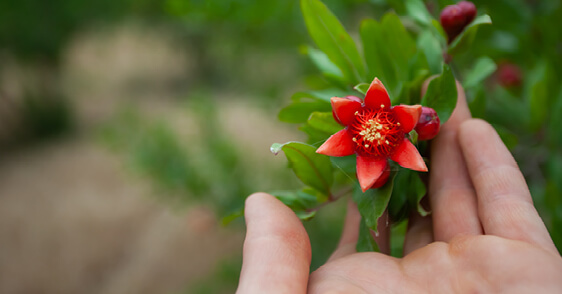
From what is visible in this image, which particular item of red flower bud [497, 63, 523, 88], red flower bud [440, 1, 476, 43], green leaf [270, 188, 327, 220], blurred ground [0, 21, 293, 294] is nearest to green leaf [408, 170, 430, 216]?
green leaf [270, 188, 327, 220]

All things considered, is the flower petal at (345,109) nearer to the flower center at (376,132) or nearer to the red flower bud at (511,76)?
the flower center at (376,132)

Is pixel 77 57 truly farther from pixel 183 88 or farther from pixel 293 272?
pixel 293 272

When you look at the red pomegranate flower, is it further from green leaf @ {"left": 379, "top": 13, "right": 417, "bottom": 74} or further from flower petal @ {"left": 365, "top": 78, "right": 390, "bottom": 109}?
green leaf @ {"left": 379, "top": 13, "right": 417, "bottom": 74}

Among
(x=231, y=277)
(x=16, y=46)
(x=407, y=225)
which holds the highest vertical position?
(x=407, y=225)

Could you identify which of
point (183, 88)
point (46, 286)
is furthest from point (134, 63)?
point (46, 286)

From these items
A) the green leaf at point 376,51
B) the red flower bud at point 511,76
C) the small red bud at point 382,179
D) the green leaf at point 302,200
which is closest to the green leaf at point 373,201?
the small red bud at point 382,179
